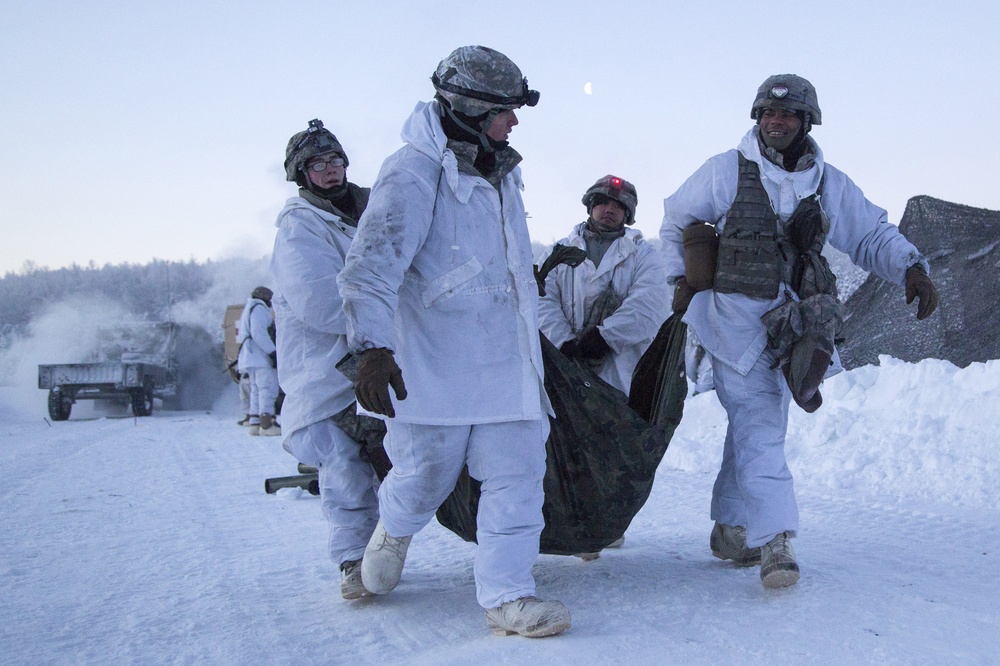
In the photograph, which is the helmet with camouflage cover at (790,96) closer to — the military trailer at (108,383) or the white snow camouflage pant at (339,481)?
the white snow camouflage pant at (339,481)

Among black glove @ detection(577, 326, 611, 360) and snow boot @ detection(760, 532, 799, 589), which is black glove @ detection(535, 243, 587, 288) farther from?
snow boot @ detection(760, 532, 799, 589)

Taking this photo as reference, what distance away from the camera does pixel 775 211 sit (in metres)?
3.64

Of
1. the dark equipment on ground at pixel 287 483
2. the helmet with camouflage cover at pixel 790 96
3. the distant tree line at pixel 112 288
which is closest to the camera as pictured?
the helmet with camouflage cover at pixel 790 96

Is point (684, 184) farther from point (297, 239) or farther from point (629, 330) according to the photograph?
point (297, 239)

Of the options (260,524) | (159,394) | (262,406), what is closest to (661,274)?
Answer: (260,524)

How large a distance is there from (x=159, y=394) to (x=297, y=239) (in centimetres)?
1929

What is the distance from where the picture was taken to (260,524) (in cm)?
543

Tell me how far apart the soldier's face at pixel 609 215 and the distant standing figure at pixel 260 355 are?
7744mm

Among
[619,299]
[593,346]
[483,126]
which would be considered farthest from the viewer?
[619,299]

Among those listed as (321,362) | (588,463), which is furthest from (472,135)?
(588,463)

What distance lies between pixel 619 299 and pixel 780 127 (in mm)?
1416

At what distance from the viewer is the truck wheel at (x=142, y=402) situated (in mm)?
19703

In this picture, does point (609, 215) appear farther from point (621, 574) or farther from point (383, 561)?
point (383, 561)

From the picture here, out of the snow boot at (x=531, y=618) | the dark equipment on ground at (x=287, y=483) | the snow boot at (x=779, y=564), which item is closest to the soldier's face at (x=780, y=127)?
the snow boot at (x=779, y=564)
